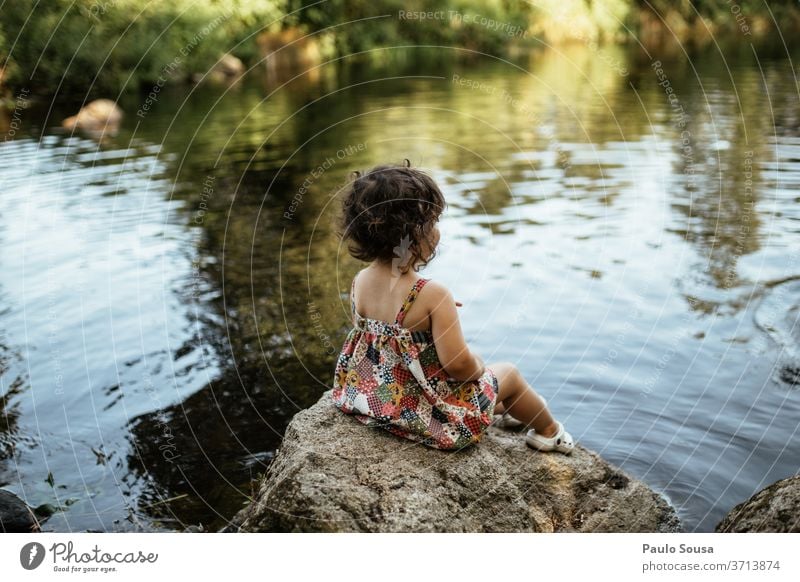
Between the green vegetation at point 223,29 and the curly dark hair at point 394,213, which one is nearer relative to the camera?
the curly dark hair at point 394,213

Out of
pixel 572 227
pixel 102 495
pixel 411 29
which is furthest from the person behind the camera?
pixel 411 29

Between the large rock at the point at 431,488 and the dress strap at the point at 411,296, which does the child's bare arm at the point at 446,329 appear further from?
the large rock at the point at 431,488

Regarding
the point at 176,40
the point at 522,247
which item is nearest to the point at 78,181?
the point at 522,247

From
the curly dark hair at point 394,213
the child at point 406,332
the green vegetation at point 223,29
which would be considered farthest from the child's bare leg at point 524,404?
the green vegetation at point 223,29

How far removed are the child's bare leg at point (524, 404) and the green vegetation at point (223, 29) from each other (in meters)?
15.3

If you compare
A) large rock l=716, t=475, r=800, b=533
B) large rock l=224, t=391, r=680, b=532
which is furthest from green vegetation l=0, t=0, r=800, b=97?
large rock l=716, t=475, r=800, b=533

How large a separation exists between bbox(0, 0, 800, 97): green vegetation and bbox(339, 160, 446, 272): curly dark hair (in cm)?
1537

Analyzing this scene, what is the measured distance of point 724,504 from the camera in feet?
13.3

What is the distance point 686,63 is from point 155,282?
22.2 metres

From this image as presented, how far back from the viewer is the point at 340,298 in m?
6.99

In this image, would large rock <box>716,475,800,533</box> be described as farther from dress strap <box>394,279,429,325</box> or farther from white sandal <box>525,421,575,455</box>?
dress strap <box>394,279,429,325</box>

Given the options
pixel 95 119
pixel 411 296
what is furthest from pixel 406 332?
pixel 95 119

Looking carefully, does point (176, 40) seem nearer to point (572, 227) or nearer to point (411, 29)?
point (411, 29)

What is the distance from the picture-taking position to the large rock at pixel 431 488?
3.11 meters
